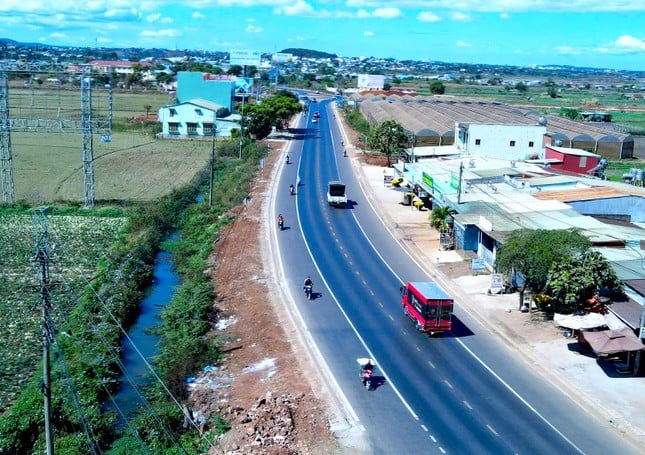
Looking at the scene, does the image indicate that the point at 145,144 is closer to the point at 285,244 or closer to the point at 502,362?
the point at 285,244

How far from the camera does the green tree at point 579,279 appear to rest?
3091 centimetres

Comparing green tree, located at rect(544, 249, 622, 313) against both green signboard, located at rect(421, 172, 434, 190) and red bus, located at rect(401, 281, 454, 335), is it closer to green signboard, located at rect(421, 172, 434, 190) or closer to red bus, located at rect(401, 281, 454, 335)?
red bus, located at rect(401, 281, 454, 335)

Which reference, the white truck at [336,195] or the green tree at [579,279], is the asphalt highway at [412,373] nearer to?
the green tree at [579,279]

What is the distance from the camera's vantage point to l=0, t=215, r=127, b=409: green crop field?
29.4m

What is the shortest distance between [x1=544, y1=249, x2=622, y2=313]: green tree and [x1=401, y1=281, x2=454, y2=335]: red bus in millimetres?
4779

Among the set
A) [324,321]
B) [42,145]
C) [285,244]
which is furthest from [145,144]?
[324,321]

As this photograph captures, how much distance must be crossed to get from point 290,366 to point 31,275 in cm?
1841

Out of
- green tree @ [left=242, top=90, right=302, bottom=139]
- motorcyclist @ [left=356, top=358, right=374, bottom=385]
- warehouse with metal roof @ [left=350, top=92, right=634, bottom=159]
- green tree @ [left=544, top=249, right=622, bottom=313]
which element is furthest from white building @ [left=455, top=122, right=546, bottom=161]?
motorcyclist @ [left=356, top=358, right=374, bottom=385]

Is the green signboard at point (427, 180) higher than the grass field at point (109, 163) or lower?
higher

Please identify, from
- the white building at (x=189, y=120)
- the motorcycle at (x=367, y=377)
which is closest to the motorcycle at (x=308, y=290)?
the motorcycle at (x=367, y=377)

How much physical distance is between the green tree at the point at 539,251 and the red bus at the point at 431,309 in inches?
169

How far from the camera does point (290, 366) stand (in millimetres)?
28719

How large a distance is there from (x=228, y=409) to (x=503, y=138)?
172 feet

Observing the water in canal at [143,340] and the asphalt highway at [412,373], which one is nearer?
the asphalt highway at [412,373]
